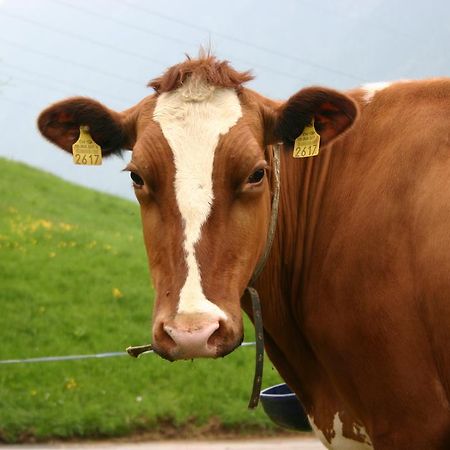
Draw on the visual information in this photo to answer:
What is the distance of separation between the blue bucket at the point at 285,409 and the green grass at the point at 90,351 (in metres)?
4.08

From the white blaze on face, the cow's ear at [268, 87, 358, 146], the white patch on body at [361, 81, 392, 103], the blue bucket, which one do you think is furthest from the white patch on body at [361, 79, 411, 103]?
the blue bucket

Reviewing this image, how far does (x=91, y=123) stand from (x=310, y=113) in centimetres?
113

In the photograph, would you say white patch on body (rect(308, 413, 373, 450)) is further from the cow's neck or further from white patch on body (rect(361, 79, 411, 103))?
white patch on body (rect(361, 79, 411, 103))

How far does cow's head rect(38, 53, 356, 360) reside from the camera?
338 centimetres

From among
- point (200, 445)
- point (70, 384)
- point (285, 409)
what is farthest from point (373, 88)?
point (70, 384)

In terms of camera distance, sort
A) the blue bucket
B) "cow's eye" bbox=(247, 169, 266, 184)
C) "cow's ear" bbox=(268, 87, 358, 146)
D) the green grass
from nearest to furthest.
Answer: "cow's eye" bbox=(247, 169, 266, 184) < "cow's ear" bbox=(268, 87, 358, 146) < the blue bucket < the green grass

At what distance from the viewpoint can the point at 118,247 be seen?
15953 millimetres

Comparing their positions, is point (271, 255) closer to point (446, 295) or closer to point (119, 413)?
point (446, 295)

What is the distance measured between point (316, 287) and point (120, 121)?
1.30m

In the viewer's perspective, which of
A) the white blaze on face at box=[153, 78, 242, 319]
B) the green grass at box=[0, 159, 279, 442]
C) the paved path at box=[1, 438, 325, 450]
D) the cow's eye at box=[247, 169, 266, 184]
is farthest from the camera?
the green grass at box=[0, 159, 279, 442]

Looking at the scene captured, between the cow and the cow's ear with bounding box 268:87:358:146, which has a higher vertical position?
the cow's ear with bounding box 268:87:358:146

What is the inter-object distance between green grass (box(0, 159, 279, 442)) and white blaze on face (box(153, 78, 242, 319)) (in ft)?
20.1

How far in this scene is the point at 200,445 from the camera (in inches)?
347

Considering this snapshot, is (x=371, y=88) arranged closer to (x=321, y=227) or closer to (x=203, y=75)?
(x=321, y=227)
